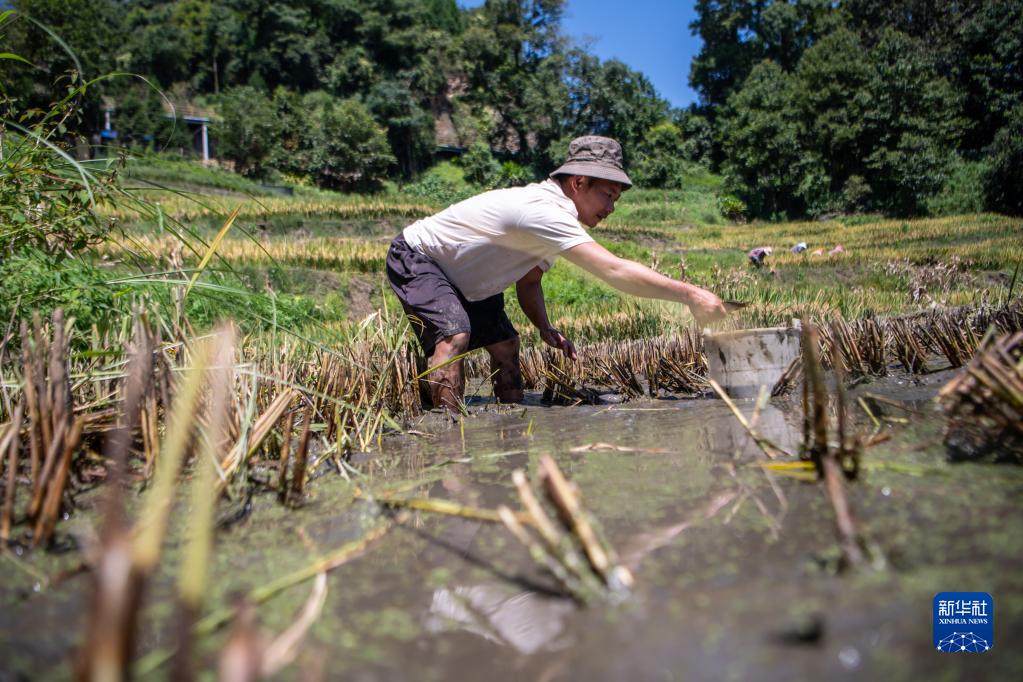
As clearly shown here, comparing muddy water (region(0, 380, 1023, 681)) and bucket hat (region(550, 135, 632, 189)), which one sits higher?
bucket hat (region(550, 135, 632, 189))

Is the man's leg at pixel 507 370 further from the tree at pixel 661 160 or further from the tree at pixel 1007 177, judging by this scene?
the tree at pixel 661 160

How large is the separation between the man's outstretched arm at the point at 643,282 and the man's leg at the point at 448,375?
0.76 metres

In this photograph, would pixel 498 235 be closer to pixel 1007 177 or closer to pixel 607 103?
pixel 1007 177

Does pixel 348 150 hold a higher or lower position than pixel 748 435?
higher

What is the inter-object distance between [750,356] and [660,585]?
242 cm

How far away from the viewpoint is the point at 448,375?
383 cm

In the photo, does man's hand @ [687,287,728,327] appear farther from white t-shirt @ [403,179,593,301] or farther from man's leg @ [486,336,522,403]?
man's leg @ [486,336,522,403]

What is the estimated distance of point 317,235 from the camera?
2111cm

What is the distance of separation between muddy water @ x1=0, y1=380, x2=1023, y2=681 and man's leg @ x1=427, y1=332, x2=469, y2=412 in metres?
1.48

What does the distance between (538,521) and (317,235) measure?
2082 centimetres

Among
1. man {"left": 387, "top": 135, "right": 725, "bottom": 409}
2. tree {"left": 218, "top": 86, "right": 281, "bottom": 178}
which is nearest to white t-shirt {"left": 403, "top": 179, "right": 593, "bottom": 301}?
man {"left": 387, "top": 135, "right": 725, "bottom": 409}

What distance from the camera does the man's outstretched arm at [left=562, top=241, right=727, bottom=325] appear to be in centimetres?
314

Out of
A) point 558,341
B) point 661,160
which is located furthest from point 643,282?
point 661,160

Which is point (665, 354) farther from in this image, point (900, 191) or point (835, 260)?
point (900, 191)
